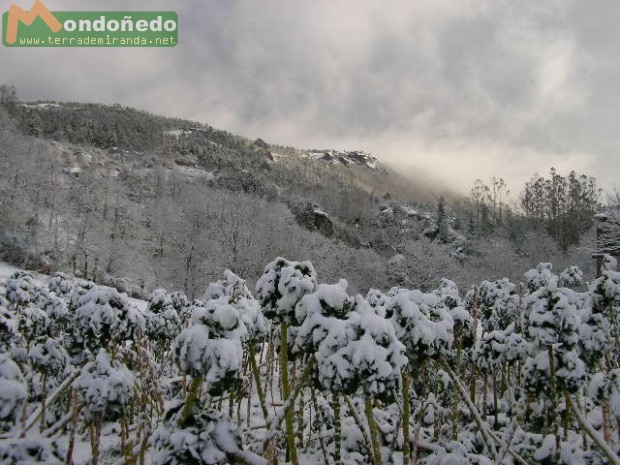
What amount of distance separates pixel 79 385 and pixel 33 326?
5484mm

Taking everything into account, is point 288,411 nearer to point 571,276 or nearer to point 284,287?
point 284,287

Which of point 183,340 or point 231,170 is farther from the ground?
point 231,170

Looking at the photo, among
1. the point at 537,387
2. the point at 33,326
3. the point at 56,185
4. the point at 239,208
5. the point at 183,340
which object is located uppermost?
the point at 56,185

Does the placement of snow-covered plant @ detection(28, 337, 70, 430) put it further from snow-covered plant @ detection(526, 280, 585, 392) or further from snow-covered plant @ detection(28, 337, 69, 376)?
snow-covered plant @ detection(526, 280, 585, 392)

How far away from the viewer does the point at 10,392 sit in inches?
84.7

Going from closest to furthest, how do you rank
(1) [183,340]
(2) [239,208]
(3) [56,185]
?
(1) [183,340] < (2) [239,208] < (3) [56,185]

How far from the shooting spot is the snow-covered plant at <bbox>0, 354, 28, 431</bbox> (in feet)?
7.02

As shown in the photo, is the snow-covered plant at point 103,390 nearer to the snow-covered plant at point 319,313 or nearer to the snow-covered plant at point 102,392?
the snow-covered plant at point 102,392

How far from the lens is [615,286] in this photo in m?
4.54

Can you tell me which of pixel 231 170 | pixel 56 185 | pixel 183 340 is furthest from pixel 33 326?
pixel 231 170

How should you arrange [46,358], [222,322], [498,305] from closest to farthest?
[222,322] → [46,358] → [498,305]

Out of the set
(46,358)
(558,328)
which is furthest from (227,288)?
(558,328)

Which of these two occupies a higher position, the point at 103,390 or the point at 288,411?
the point at 103,390

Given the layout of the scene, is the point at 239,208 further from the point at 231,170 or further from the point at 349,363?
the point at 231,170
